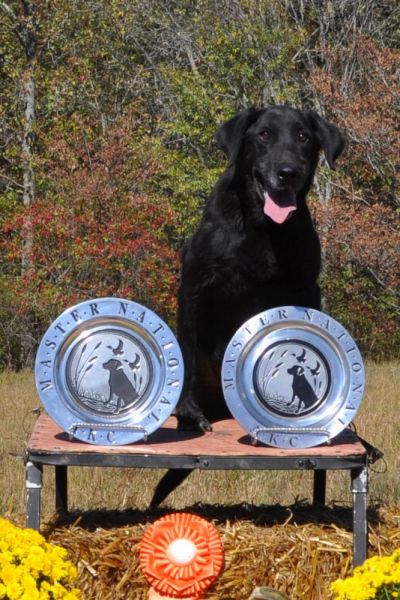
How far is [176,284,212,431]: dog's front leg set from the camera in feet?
14.3

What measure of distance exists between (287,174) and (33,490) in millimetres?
1576

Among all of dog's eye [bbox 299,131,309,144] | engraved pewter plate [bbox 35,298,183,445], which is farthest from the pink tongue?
engraved pewter plate [bbox 35,298,183,445]

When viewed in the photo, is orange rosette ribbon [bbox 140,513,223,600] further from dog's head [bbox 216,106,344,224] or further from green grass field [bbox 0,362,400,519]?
dog's head [bbox 216,106,344,224]

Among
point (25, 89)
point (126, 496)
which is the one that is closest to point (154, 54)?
point (25, 89)

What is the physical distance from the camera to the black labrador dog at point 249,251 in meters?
4.40

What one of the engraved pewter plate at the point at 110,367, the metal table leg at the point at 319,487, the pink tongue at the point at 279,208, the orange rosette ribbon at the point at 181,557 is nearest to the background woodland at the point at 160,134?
the metal table leg at the point at 319,487

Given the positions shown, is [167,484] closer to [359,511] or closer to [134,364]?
[134,364]

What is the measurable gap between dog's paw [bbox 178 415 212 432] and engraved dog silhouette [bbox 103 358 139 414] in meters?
0.46

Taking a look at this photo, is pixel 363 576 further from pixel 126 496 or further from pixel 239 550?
pixel 126 496

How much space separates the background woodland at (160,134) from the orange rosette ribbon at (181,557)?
10.2m

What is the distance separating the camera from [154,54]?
58.0 feet

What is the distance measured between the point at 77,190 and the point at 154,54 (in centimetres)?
422

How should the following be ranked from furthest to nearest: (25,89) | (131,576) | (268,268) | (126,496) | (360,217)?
(25,89)
(360,217)
(126,496)
(268,268)
(131,576)

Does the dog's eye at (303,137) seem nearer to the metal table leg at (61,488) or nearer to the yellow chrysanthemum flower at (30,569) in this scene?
the metal table leg at (61,488)
